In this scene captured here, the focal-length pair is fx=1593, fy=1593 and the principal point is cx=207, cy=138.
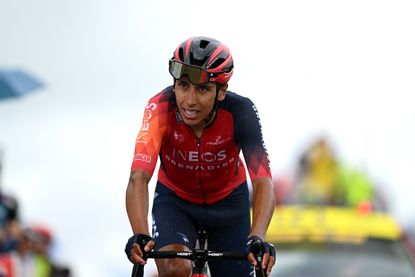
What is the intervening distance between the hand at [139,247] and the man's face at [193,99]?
3.40 feet

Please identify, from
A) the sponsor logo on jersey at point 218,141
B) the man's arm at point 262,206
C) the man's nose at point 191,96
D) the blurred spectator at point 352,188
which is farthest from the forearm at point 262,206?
the blurred spectator at point 352,188

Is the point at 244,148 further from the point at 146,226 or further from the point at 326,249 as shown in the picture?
the point at 326,249

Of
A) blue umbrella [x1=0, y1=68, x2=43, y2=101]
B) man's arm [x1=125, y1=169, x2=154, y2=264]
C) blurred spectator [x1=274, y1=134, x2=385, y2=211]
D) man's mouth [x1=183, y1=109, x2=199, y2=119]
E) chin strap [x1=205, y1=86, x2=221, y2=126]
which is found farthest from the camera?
blurred spectator [x1=274, y1=134, x2=385, y2=211]

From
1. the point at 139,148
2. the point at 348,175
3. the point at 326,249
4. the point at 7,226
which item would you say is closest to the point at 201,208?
the point at 139,148

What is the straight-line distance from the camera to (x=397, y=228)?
14.7 m

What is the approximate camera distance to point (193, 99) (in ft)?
34.4

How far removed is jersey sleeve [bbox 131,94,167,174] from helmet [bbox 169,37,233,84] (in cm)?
38

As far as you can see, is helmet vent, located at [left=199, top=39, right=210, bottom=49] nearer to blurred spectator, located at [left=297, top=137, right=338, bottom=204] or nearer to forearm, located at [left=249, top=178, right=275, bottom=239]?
forearm, located at [left=249, top=178, right=275, bottom=239]

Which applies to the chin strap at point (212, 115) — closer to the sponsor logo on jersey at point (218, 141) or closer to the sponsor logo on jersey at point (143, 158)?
the sponsor logo on jersey at point (218, 141)

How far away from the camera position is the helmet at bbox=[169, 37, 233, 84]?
10430 millimetres

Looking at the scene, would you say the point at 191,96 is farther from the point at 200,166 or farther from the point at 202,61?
the point at 200,166

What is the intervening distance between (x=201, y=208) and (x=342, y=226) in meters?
3.60

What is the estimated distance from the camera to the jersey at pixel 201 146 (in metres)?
10.6

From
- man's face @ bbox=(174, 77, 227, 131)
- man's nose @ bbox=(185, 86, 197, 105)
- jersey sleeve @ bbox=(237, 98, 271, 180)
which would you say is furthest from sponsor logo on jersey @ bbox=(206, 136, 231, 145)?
man's nose @ bbox=(185, 86, 197, 105)
